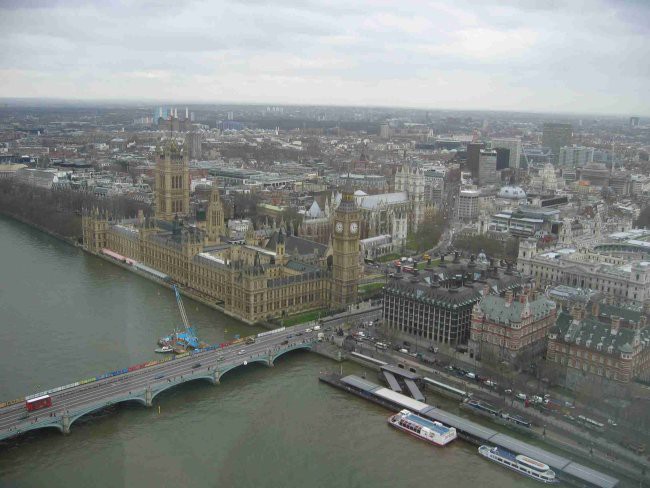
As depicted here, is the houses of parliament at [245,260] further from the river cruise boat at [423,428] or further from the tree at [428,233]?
the tree at [428,233]

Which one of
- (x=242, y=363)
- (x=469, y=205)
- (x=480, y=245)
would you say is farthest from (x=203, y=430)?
(x=469, y=205)

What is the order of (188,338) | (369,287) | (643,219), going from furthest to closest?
(643,219), (369,287), (188,338)

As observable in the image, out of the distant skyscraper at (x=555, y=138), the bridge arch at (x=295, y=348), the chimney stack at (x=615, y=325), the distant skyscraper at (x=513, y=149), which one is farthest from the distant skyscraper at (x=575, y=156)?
the bridge arch at (x=295, y=348)

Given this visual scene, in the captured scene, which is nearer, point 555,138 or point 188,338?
point 188,338

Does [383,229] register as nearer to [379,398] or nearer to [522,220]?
[522,220]

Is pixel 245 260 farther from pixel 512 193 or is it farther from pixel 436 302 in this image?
pixel 512 193

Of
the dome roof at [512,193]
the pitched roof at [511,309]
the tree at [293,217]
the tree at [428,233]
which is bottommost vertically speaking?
the tree at [428,233]

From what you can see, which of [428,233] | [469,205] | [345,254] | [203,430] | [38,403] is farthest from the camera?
[469,205]

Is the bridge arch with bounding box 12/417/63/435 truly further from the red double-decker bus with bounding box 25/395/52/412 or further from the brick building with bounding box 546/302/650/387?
the brick building with bounding box 546/302/650/387
